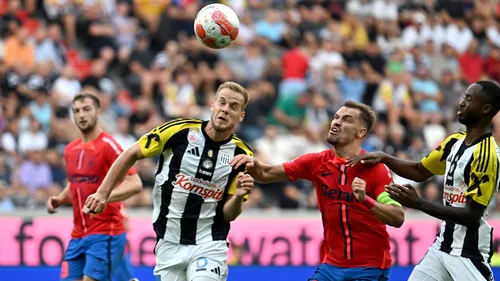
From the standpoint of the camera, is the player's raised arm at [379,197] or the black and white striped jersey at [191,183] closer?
the player's raised arm at [379,197]

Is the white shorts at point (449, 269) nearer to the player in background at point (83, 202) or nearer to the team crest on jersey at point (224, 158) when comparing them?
the team crest on jersey at point (224, 158)

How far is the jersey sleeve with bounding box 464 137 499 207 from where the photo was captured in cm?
718

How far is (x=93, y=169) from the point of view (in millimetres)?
9297

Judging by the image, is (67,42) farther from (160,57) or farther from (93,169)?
(93,169)

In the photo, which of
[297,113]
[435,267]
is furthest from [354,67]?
[435,267]

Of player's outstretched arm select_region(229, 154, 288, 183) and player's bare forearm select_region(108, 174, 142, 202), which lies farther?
player's bare forearm select_region(108, 174, 142, 202)

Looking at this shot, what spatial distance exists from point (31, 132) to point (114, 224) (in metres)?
5.92

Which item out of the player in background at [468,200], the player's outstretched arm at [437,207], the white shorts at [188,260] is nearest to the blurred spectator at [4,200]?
the white shorts at [188,260]

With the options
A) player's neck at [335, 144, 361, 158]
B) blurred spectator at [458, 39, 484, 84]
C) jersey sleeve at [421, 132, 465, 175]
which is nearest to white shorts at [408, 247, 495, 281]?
jersey sleeve at [421, 132, 465, 175]

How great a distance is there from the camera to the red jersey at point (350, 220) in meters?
7.63

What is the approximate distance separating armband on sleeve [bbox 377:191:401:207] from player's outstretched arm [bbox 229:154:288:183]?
0.97 m

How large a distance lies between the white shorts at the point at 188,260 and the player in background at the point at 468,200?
1.44 m

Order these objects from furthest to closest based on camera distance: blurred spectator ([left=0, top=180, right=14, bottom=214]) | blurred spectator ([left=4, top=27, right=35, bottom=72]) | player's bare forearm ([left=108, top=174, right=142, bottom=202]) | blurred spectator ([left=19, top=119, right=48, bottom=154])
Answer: blurred spectator ([left=4, top=27, right=35, bottom=72])
blurred spectator ([left=19, top=119, right=48, bottom=154])
blurred spectator ([left=0, top=180, right=14, bottom=214])
player's bare forearm ([left=108, top=174, right=142, bottom=202])

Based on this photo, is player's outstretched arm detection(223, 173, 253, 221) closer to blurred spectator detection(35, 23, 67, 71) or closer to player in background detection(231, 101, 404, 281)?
player in background detection(231, 101, 404, 281)
